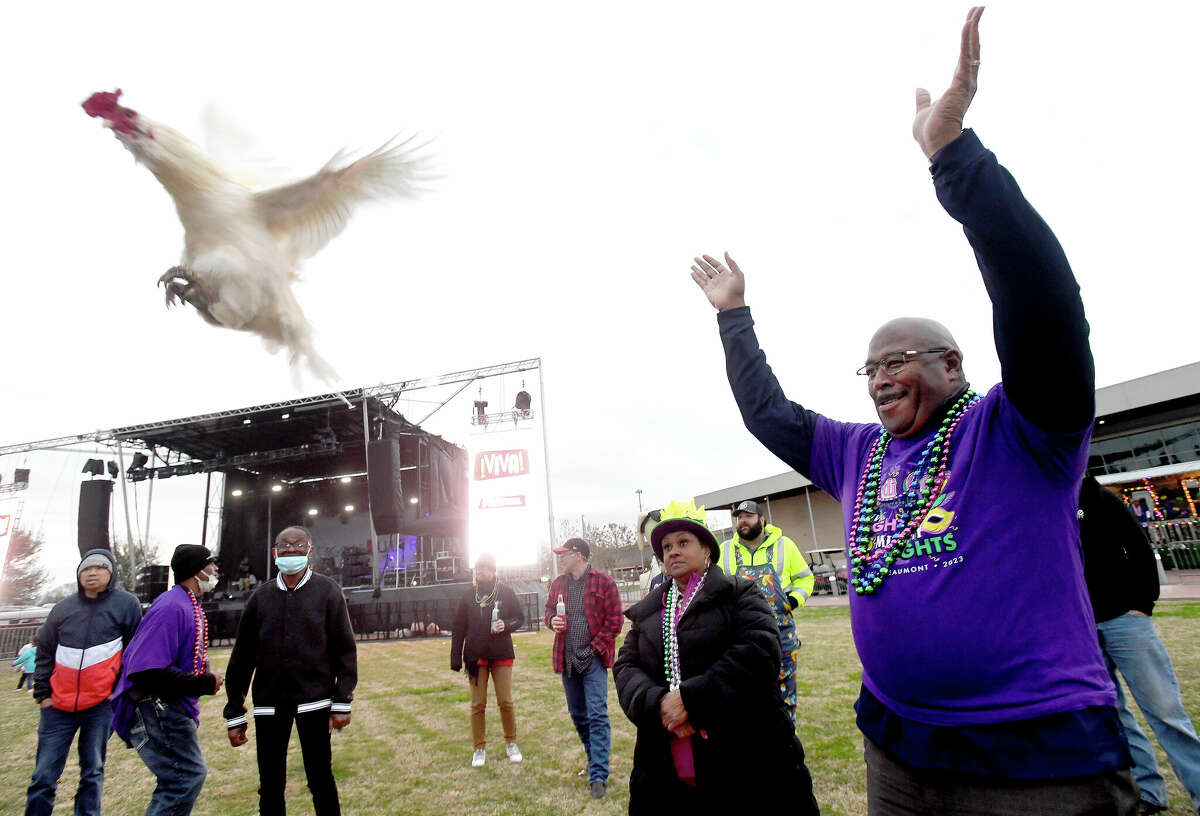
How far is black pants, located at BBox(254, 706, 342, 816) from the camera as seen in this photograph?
10.4 ft

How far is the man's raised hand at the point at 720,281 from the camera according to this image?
77.1 inches

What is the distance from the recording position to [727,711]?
2.16 metres

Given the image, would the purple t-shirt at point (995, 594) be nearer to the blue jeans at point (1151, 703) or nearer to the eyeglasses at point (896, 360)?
the eyeglasses at point (896, 360)

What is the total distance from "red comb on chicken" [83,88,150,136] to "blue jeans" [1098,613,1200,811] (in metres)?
5.44

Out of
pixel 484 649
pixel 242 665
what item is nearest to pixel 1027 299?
pixel 242 665

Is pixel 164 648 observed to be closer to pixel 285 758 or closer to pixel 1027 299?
pixel 285 758

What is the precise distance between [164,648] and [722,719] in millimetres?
3133

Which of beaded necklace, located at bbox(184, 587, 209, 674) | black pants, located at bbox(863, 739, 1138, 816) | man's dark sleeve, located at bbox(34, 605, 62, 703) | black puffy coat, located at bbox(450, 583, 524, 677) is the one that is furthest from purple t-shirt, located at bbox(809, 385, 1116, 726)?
man's dark sleeve, located at bbox(34, 605, 62, 703)

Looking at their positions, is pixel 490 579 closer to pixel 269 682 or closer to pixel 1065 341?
pixel 269 682

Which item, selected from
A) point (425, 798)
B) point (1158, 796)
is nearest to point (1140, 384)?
point (1158, 796)

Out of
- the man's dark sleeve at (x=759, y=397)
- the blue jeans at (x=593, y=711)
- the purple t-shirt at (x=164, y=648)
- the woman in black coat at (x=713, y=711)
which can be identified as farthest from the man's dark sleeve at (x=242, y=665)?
the man's dark sleeve at (x=759, y=397)

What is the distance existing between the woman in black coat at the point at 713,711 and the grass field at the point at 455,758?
71.7 inches

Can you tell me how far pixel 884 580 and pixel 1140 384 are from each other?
66.2 ft

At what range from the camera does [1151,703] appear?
2.96 m
